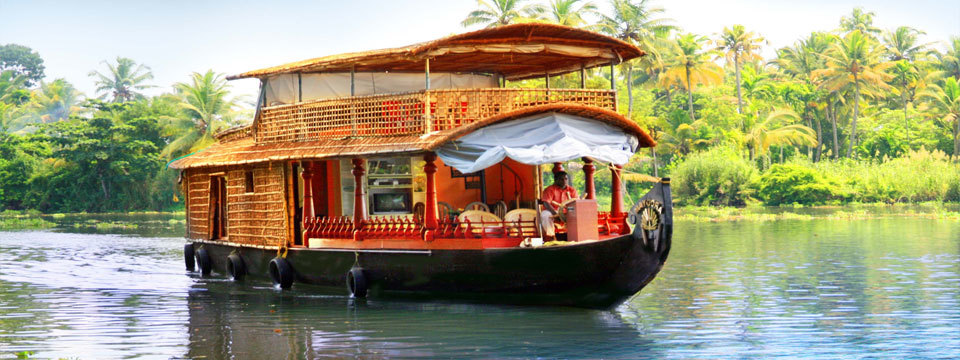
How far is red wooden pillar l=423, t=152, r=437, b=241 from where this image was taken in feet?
35.5

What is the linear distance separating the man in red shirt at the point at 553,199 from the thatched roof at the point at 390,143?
0.78 m

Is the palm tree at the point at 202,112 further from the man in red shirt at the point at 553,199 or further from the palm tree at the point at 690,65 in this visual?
the man in red shirt at the point at 553,199

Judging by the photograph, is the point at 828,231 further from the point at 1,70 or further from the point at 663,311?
the point at 1,70

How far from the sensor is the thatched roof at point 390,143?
10.4m

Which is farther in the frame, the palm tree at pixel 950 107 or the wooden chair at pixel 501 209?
the palm tree at pixel 950 107

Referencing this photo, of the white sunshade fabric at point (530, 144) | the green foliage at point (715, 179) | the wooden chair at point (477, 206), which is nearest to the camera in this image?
the white sunshade fabric at point (530, 144)

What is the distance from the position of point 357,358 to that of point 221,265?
721cm

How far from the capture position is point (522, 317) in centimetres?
1012

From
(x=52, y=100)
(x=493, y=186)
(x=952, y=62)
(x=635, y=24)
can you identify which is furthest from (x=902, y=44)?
(x=52, y=100)

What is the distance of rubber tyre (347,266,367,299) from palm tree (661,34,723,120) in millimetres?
29223

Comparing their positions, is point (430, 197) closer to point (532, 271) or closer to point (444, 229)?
point (444, 229)

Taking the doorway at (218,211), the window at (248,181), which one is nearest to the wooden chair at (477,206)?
the window at (248,181)

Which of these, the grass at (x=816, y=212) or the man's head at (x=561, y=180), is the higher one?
the man's head at (x=561, y=180)

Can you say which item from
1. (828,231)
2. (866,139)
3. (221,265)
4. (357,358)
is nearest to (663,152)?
(866,139)
